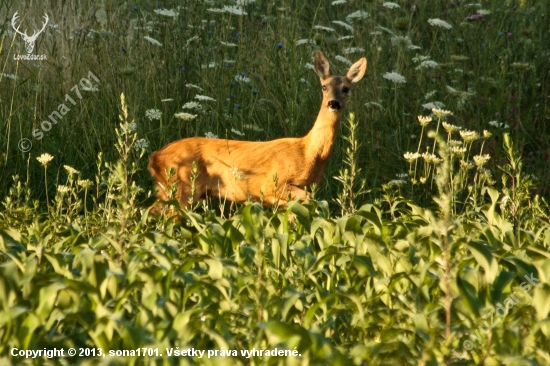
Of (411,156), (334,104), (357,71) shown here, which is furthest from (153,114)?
(411,156)

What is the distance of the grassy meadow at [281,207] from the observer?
2.77m

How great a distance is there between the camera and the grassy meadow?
2766 mm

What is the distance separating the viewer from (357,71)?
682cm

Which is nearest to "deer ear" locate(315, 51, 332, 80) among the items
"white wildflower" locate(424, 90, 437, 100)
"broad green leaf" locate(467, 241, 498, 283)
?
"white wildflower" locate(424, 90, 437, 100)

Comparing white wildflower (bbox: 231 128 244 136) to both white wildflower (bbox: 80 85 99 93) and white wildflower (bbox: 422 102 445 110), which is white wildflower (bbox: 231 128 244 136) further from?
white wildflower (bbox: 422 102 445 110)

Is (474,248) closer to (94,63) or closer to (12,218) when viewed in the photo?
(12,218)

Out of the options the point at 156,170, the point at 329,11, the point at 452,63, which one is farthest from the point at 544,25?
the point at 156,170

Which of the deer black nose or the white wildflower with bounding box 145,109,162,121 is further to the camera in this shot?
the white wildflower with bounding box 145,109,162,121

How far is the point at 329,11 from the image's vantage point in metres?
10.4

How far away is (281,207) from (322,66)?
1319mm

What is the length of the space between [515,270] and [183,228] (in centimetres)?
153

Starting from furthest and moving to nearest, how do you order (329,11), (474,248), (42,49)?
(329,11)
(42,49)
(474,248)

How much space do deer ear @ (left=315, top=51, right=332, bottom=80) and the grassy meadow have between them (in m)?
0.20

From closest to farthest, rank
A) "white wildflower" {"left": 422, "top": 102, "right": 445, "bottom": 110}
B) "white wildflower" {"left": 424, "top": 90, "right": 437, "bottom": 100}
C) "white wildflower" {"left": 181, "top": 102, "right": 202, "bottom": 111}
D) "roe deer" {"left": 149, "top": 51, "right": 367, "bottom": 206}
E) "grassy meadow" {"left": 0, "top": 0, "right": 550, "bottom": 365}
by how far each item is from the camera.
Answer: "grassy meadow" {"left": 0, "top": 0, "right": 550, "bottom": 365} → "roe deer" {"left": 149, "top": 51, "right": 367, "bottom": 206} → "white wildflower" {"left": 181, "top": 102, "right": 202, "bottom": 111} → "white wildflower" {"left": 422, "top": 102, "right": 445, "bottom": 110} → "white wildflower" {"left": 424, "top": 90, "right": 437, "bottom": 100}
